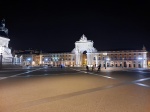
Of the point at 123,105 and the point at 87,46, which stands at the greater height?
the point at 87,46

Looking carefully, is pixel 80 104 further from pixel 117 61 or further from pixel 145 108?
pixel 117 61

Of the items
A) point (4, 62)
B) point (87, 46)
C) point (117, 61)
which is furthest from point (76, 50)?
point (4, 62)

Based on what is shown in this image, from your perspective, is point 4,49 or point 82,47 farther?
point 82,47

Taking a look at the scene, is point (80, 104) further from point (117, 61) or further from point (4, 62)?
point (117, 61)

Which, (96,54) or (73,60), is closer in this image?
(96,54)

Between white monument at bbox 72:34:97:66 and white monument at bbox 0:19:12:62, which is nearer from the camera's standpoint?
white monument at bbox 0:19:12:62

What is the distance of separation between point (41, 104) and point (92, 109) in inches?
87.6

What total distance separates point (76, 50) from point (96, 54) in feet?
42.6

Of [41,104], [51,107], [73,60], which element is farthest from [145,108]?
[73,60]

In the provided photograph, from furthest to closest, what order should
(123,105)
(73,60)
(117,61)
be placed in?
(73,60) < (117,61) < (123,105)

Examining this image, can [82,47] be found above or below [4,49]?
above

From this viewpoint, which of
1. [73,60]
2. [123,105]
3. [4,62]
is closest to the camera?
[123,105]

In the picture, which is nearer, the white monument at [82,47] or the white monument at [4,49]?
the white monument at [4,49]

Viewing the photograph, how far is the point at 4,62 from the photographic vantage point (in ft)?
186
